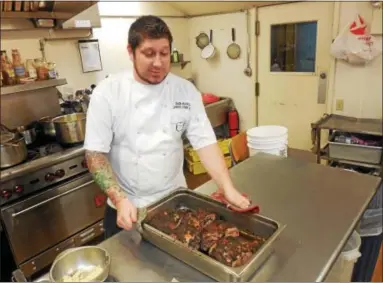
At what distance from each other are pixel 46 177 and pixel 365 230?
69.8 inches

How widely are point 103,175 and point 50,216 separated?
1096mm

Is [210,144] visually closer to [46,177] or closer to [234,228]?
[234,228]

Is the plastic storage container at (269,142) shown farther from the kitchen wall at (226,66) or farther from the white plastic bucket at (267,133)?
the kitchen wall at (226,66)

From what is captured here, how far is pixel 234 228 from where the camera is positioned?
971mm

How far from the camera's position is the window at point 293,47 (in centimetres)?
288

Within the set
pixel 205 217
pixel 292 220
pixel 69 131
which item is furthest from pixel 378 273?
pixel 69 131

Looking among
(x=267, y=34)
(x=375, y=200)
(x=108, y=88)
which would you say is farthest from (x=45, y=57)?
(x=375, y=200)

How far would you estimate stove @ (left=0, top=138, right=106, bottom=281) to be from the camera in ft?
5.91

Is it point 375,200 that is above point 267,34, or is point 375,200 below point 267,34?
below

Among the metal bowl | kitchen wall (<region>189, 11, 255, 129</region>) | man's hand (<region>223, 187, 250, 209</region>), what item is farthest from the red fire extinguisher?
the metal bowl

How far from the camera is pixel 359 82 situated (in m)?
2.59

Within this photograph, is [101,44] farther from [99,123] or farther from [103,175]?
[103,175]

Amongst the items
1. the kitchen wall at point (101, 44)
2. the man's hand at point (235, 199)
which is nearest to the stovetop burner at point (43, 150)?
the kitchen wall at point (101, 44)

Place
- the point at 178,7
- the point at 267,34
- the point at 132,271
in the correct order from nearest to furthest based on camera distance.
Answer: the point at 132,271, the point at 267,34, the point at 178,7
